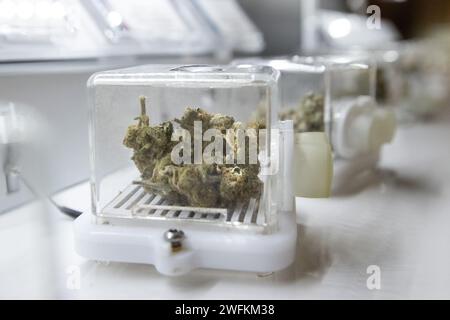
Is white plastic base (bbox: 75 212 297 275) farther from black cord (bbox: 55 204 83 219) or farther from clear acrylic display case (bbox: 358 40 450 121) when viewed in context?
clear acrylic display case (bbox: 358 40 450 121)

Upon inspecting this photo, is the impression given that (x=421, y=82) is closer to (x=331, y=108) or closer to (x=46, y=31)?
(x=331, y=108)

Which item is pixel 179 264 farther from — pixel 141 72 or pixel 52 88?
pixel 52 88

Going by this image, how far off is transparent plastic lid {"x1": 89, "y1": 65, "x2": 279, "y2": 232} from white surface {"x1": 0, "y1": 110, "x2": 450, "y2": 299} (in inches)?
3.0

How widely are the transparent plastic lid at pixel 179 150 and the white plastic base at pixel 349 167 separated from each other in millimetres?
412

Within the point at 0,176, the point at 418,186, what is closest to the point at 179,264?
the point at 0,176

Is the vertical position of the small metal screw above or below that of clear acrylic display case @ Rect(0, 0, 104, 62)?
below

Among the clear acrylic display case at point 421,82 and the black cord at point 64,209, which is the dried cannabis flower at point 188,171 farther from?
the clear acrylic display case at point 421,82

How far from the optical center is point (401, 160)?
1.21 meters

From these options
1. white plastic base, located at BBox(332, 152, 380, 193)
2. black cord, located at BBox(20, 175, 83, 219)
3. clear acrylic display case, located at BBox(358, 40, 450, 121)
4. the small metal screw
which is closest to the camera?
the small metal screw

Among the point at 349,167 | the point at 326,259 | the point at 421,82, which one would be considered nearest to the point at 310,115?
the point at 349,167

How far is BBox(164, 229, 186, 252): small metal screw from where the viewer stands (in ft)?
1.73

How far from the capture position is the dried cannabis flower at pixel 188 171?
593 mm

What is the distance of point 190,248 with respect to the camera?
0.54m

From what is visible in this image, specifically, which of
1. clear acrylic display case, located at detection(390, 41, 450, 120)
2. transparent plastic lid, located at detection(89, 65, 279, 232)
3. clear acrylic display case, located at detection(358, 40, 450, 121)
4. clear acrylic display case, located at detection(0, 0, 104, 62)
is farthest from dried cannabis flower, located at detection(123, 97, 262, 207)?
clear acrylic display case, located at detection(390, 41, 450, 120)
